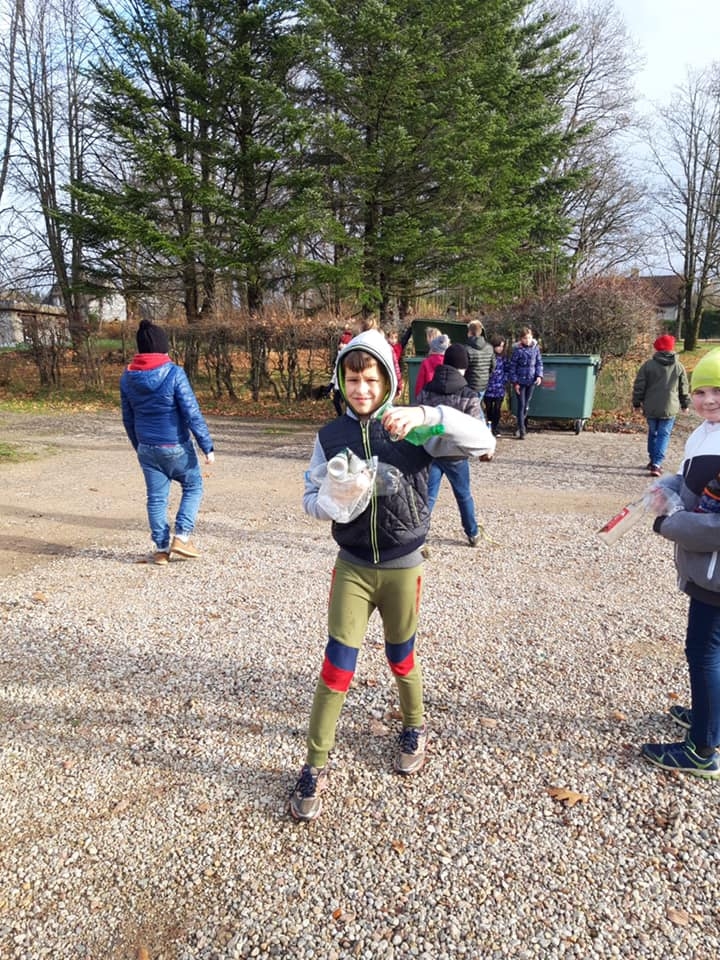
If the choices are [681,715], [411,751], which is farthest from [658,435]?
[411,751]

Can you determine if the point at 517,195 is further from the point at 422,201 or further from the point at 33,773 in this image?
the point at 33,773

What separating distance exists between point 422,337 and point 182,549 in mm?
9619

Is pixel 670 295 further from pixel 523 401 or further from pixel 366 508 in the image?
pixel 366 508

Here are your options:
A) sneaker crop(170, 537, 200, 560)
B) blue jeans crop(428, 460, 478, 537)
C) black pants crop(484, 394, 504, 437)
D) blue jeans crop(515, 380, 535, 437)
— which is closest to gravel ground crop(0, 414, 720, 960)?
sneaker crop(170, 537, 200, 560)

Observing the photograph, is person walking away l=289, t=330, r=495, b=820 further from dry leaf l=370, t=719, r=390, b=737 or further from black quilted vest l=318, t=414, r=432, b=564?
dry leaf l=370, t=719, r=390, b=737

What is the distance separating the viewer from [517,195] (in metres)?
18.7

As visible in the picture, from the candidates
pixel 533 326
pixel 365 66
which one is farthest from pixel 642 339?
pixel 365 66

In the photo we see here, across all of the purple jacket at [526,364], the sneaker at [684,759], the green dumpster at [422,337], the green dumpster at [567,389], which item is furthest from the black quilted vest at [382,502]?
the green dumpster at [567,389]

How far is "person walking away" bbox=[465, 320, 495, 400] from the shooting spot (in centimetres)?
985

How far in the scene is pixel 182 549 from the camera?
18.3ft

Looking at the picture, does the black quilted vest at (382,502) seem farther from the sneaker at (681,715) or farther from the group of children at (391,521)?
the sneaker at (681,715)

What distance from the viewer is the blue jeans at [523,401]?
11.3 metres

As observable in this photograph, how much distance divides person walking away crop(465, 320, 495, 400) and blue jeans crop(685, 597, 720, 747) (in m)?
7.38

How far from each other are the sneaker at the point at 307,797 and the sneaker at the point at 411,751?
431 millimetres
